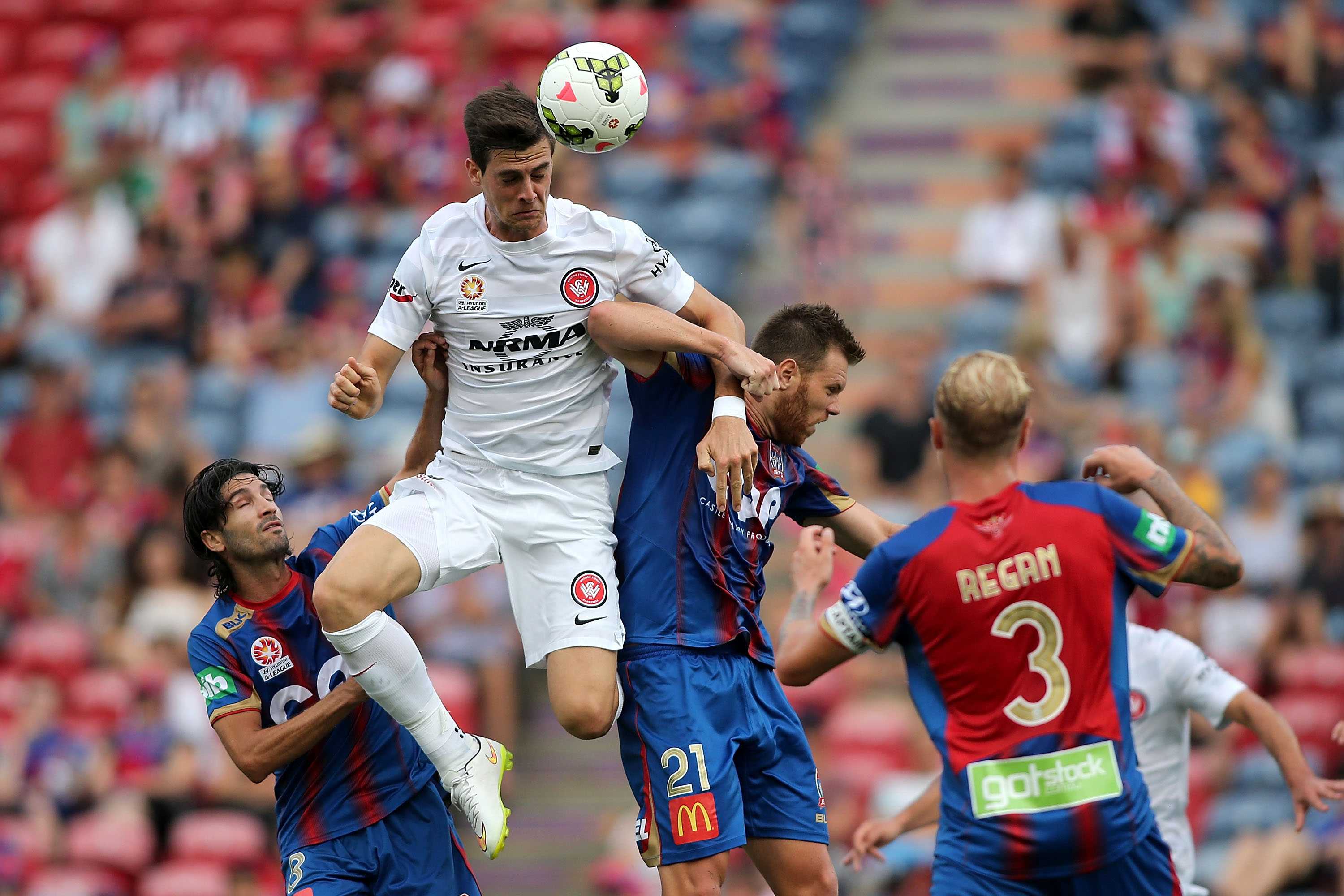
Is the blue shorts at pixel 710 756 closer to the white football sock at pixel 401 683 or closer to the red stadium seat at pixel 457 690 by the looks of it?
the white football sock at pixel 401 683

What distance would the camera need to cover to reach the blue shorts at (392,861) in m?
6.24

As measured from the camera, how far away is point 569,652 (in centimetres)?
602

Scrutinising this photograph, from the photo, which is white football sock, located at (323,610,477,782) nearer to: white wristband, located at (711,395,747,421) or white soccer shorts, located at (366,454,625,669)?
white soccer shorts, located at (366,454,625,669)

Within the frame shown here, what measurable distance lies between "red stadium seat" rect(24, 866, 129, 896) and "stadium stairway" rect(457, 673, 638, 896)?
7.16 feet

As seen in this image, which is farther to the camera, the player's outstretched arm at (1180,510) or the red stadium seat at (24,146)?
the red stadium seat at (24,146)

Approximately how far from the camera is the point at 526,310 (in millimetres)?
6129

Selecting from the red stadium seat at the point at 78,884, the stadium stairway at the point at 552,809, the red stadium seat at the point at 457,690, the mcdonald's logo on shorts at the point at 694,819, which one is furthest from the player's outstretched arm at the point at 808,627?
the red stadium seat at the point at 78,884

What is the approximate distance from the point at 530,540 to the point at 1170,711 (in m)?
2.54

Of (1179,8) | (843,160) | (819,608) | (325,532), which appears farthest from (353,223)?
(325,532)

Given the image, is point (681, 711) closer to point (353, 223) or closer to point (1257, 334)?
point (1257, 334)

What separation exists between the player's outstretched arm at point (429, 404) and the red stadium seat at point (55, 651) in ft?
24.2

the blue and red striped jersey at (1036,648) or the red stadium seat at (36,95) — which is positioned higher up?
the red stadium seat at (36,95)

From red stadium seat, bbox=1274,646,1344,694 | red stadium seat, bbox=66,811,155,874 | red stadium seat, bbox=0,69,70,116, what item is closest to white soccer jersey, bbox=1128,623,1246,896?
red stadium seat, bbox=1274,646,1344,694

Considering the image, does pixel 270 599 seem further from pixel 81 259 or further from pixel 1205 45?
pixel 81 259
